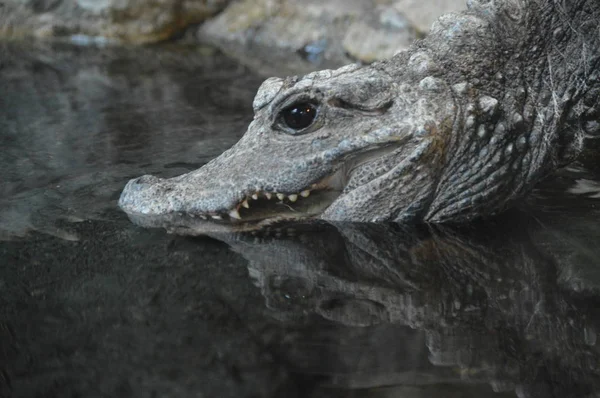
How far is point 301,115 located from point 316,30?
231 inches

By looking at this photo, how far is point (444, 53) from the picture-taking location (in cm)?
375

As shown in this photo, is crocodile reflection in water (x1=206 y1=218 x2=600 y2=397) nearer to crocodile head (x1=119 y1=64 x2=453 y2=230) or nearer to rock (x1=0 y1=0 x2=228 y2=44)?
crocodile head (x1=119 y1=64 x2=453 y2=230)

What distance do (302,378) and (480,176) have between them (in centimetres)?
169

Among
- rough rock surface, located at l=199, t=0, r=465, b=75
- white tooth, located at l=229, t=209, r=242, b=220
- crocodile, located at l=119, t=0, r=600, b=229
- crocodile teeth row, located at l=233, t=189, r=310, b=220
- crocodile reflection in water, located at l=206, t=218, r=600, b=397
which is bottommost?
crocodile reflection in water, located at l=206, t=218, r=600, b=397

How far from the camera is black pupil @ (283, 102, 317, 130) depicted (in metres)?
3.71

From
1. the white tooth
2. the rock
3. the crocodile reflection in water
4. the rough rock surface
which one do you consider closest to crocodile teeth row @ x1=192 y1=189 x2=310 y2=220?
the white tooth

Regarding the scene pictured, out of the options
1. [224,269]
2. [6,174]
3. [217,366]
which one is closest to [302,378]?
[217,366]

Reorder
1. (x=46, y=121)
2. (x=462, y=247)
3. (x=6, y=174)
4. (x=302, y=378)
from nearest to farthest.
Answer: (x=302, y=378) < (x=462, y=247) < (x=6, y=174) < (x=46, y=121)

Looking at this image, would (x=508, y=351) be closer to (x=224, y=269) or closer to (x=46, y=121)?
(x=224, y=269)

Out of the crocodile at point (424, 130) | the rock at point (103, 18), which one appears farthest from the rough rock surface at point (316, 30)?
the crocodile at point (424, 130)

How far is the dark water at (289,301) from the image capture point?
7.85ft

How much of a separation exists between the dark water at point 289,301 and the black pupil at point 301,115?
1.62 ft

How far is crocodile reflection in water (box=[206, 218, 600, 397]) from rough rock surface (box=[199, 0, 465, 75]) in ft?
15.5

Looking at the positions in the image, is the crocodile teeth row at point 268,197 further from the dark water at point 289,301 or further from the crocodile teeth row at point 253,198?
the dark water at point 289,301
